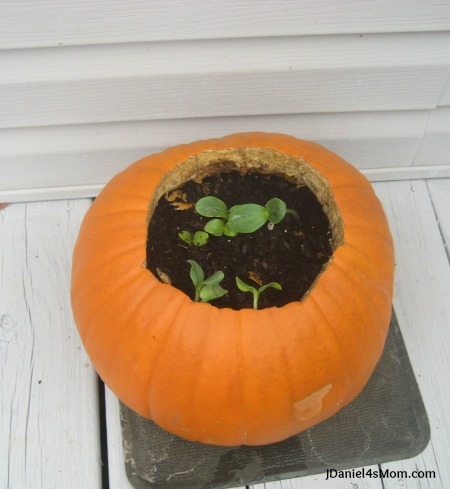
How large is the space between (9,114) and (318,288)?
1.77 ft

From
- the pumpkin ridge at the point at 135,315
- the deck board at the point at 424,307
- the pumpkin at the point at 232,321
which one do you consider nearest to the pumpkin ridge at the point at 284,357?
the pumpkin at the point at 232,321

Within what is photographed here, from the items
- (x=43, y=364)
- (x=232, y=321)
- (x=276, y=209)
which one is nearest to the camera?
(x=232, y=321)

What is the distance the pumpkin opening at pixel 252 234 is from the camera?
73 cm

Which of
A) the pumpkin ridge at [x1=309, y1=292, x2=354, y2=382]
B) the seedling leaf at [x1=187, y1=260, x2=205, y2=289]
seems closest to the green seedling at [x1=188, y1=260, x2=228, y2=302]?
the seedling leaf at [x1=187, y1=260, x2=205, y2=289]

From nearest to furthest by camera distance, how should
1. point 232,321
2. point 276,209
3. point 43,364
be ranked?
1. point 232,321
2. point 276,209
3. point 43,364

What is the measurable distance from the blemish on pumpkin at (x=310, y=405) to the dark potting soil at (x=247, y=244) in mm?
110

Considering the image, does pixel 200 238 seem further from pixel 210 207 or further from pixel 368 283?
pixel 368 283

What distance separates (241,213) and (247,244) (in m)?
0.06

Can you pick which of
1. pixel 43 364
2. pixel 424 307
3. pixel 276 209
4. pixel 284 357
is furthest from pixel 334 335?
pixel 43 364

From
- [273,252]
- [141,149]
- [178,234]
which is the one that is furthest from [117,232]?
[141,149]

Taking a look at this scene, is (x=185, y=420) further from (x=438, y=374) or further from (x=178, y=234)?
(x=438, y=374)

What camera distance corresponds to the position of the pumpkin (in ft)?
2.11

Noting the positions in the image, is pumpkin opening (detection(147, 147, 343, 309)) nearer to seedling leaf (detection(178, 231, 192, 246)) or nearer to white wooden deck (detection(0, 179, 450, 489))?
seedling leaf (detection(178, 231, 192, 246))

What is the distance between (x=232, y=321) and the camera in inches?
24.9
